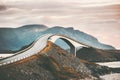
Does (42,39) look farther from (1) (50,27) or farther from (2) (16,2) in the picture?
(2) (16,2)

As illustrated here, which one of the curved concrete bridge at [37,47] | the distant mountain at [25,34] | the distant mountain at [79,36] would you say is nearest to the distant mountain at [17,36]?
the distant mountain at [25,34]

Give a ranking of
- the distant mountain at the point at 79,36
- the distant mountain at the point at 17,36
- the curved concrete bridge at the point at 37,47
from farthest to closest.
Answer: the distant mountain at the point at 79,36 < the distant mountain at the point at 17,36 < the curved concrete bridge at the point at 37,47

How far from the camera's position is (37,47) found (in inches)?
337

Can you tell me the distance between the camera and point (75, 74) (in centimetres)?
876

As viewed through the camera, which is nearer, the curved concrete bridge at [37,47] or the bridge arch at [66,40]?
the curved concrete bridge at [37,47]

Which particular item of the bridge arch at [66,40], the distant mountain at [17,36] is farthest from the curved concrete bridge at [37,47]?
the distant mountain at [17,36]

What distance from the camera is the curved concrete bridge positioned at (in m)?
8.35

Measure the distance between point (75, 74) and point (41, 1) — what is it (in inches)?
56.8

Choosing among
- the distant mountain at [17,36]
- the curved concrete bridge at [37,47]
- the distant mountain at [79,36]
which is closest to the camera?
the curved concrete bridge at [37,47]

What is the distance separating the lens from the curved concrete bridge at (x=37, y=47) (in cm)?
835

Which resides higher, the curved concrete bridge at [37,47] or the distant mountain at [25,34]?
the distant mountain at [25,34]

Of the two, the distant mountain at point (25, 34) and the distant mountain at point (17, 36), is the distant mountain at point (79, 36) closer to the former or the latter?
the distant mountain at point (25, 34)

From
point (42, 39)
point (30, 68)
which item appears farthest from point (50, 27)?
point (30, 68)

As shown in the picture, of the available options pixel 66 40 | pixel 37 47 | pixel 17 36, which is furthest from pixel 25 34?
pixel 66 40
